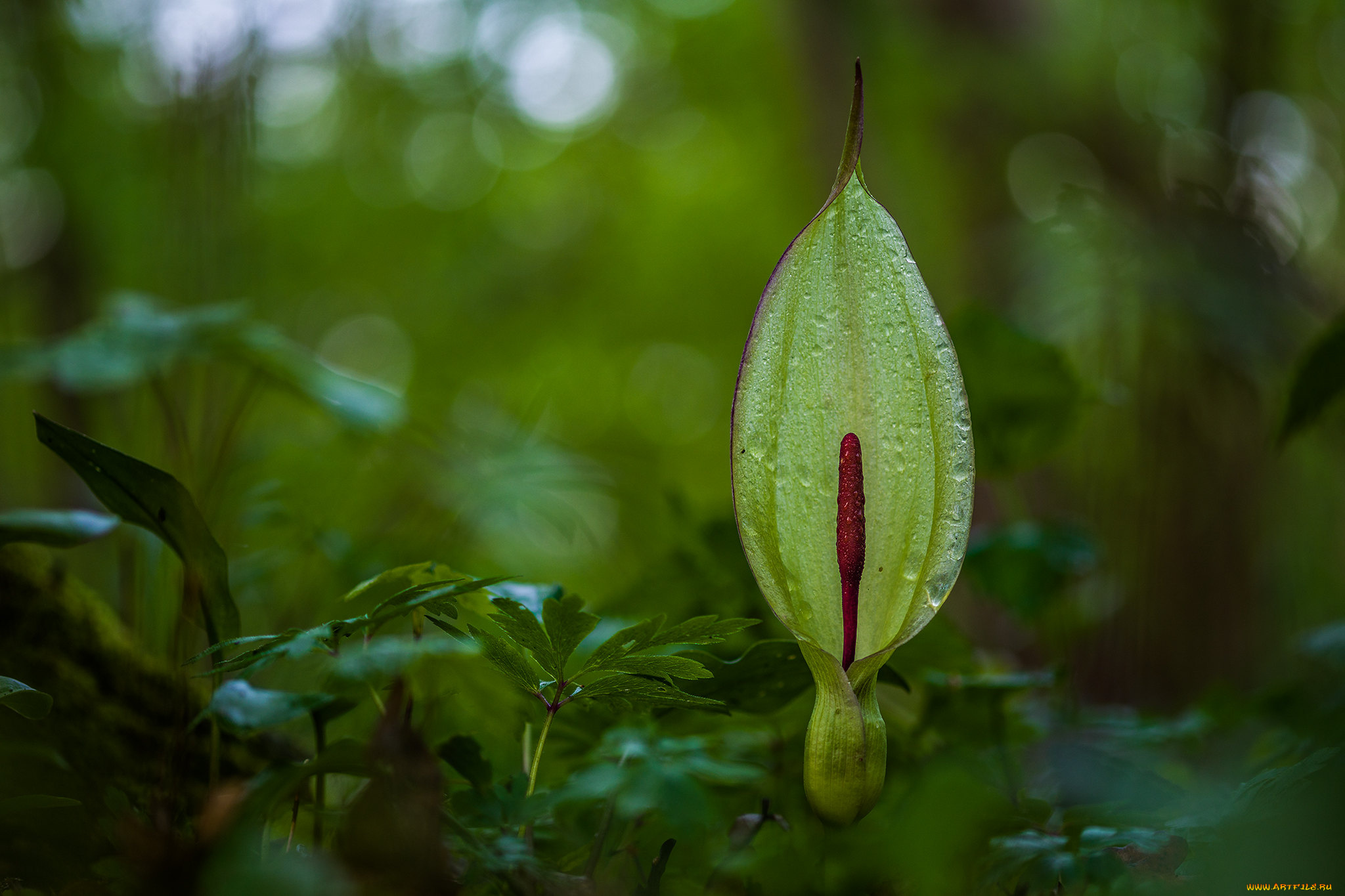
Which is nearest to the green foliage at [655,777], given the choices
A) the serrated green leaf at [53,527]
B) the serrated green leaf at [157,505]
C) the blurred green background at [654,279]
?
the blurred green background at [654,279]

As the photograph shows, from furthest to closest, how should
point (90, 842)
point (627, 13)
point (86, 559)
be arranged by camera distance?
point (627, 13) < point (86, 559) < point (90, 842)

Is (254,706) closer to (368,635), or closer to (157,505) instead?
(368,635)

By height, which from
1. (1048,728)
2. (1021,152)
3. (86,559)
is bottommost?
(86,559)

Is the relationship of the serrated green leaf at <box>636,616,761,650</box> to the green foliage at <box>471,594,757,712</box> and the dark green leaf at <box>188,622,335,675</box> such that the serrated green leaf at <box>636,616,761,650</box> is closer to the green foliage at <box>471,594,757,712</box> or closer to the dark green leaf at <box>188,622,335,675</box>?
the green foliage at <box>471,594,757,712</box>

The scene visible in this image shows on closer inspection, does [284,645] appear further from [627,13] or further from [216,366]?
[627,13]

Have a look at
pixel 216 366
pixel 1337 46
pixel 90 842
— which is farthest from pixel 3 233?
pixel 1337 46

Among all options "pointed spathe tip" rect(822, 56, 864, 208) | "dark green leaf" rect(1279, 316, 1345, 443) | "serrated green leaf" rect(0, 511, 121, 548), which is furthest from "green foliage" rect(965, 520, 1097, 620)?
"serrated green leaf" rect(0, 511, 121, 548)

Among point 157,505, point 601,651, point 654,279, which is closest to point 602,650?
point 601,651
